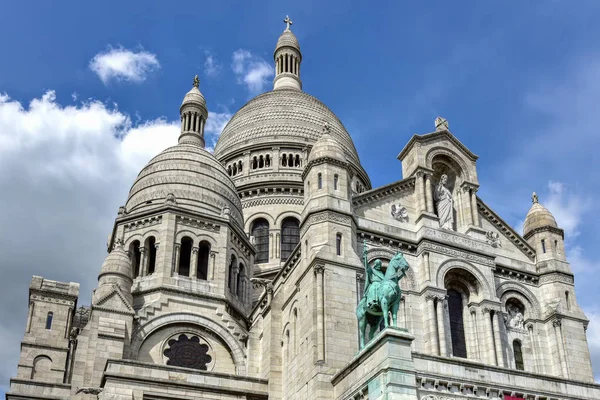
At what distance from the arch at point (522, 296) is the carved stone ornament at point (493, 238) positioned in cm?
209

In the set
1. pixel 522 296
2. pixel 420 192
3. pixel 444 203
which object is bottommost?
pixel 522 296

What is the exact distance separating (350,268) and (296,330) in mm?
3775

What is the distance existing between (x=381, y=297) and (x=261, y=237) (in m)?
28.1

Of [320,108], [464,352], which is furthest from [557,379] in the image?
[320,108]

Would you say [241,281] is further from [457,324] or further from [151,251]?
[457,324]

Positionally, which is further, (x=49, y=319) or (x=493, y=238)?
(x=49, y=319)

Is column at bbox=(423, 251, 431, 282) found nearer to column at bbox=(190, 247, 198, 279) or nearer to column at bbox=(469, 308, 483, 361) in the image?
column at bbox=(469, 308, 483, 361)

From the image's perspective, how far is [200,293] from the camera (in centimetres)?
3841

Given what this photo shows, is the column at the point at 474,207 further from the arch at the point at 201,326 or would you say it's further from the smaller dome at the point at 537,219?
the arch at the point at 201,326

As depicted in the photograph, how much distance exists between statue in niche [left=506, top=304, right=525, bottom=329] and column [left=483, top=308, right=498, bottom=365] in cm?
209

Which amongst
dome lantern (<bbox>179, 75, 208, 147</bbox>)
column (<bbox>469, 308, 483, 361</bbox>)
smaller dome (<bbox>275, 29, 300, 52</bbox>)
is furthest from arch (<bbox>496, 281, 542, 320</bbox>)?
smaller dome (<bbox>275, 29, 300, 52</bbox>)

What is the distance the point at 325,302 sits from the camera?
94.3ft

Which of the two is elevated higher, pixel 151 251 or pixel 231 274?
pixel 151 251

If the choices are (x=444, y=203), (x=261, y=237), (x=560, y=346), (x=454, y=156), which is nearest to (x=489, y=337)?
(x=560, y=346)
